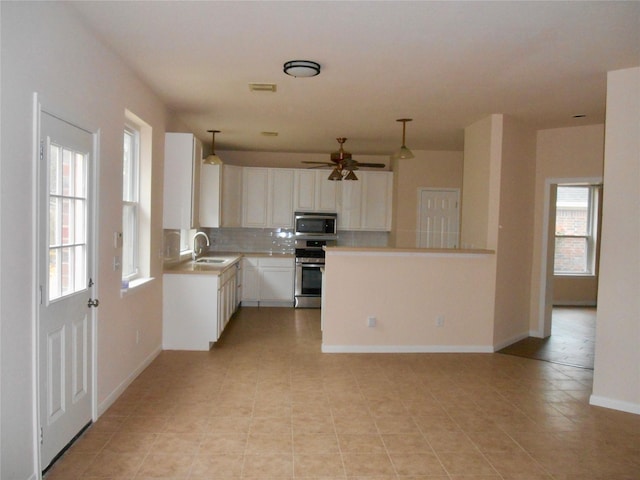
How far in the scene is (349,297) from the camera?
535 centimetres

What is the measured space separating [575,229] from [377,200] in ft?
13.3

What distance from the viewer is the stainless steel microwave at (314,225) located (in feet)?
25.9

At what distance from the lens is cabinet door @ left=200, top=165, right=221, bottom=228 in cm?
704

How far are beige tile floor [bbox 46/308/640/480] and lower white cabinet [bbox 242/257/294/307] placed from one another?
2.71 meters

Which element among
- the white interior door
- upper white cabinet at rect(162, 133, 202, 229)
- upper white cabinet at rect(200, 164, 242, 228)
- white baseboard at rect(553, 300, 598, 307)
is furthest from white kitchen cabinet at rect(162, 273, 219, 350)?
white baseboard at rect(553, 300, 598, 307)

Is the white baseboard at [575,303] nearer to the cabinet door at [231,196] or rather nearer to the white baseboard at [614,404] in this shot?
the white baseboard at [614,404]

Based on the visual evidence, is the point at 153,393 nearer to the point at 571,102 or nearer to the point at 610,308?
the point at 610,308

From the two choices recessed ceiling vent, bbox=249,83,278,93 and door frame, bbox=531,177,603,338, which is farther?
door frame, bbox=531,177,603,338

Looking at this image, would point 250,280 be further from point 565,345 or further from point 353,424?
point 353,424

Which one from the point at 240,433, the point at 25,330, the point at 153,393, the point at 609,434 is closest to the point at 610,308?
the point at 609,434

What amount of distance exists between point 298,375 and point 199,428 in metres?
1.36

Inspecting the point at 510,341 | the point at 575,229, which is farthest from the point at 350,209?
the point at 575,229

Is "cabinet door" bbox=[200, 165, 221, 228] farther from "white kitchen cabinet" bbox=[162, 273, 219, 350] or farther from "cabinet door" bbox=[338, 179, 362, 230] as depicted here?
"cabinet door" bbox=[338, 179, 362, 230]

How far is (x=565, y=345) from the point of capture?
5910 mm
